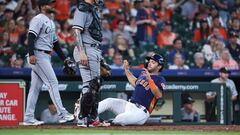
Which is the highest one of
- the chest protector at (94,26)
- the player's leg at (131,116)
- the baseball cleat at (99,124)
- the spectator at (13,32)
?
the spectator at (13,32)

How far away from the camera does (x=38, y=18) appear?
1038 cm

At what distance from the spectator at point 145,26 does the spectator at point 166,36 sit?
178 mm

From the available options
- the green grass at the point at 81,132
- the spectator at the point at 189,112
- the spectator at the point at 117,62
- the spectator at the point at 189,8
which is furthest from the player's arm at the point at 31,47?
the spectator at the point at 189,8

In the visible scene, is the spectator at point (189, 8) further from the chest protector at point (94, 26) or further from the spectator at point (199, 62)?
the chest protector at point (94, 26)

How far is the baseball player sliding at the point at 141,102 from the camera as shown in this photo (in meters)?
9.98

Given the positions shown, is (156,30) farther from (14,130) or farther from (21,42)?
(14,130)

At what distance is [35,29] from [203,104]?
15.6ft

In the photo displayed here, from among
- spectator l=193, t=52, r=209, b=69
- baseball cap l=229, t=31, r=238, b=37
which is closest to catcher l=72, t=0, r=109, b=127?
spectator l=193, t=52, r=209, b=69

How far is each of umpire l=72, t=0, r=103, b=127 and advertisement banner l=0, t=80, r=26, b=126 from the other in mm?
2446

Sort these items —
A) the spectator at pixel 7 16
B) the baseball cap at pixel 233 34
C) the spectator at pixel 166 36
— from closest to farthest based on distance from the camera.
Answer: the spectator at pixel 7 16 < the baseball cap at pixel 233 34 < the spectator at pixel 166 36

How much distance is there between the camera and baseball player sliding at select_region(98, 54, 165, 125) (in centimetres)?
998

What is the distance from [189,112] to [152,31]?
3.58m

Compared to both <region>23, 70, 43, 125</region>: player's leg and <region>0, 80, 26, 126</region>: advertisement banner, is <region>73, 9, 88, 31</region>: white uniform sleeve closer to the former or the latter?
<region>23, 70, 43, 125</region>: player's leg

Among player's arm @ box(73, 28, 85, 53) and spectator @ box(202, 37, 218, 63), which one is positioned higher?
spectator @ box(202, 37, 218, 63)
